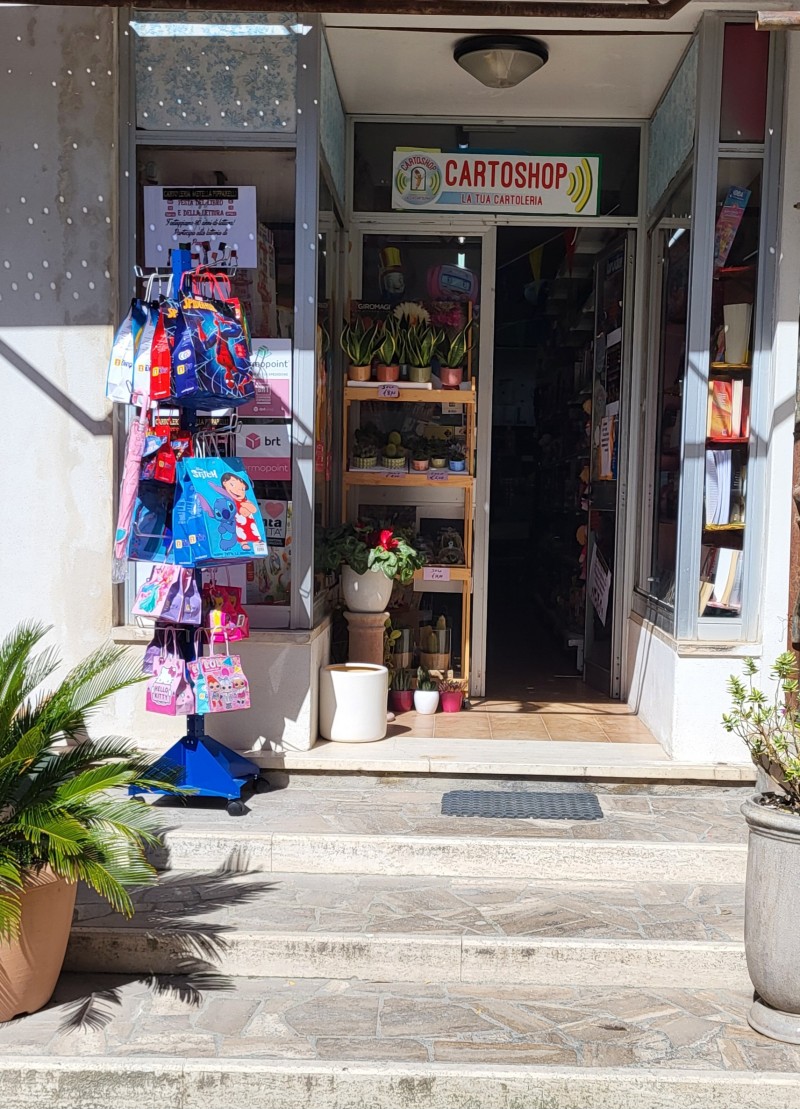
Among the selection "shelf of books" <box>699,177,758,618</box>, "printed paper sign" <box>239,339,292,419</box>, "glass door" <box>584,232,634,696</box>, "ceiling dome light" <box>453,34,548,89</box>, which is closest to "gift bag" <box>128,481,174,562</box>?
"printed paper sign" <box>239,339,292,419</box>

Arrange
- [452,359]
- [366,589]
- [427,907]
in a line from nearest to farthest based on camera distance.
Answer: [427,907]
[366,589]
[452,359]

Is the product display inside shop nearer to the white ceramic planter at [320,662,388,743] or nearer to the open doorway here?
the white ceramic planter at [320,662,388,743]

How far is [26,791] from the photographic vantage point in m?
3.75

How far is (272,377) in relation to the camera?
5395mm

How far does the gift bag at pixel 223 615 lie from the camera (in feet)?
→ 15.8

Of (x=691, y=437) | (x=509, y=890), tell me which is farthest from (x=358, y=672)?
(x=691, y=437)

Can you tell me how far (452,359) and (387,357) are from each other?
0.38m

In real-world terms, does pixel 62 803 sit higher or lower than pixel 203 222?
lower

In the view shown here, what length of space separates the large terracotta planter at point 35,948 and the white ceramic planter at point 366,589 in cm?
273

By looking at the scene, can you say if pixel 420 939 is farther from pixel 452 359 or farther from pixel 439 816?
pixel 452 359

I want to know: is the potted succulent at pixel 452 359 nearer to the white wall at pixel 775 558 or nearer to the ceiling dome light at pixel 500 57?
the ceiling dome light at pixel 500 57

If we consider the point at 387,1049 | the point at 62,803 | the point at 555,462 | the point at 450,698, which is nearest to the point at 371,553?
the point at 450,698

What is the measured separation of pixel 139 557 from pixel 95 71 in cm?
235

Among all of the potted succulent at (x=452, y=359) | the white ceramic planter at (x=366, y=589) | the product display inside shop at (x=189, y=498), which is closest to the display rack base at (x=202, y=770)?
the product display inside shop at (x=189, y=498)
